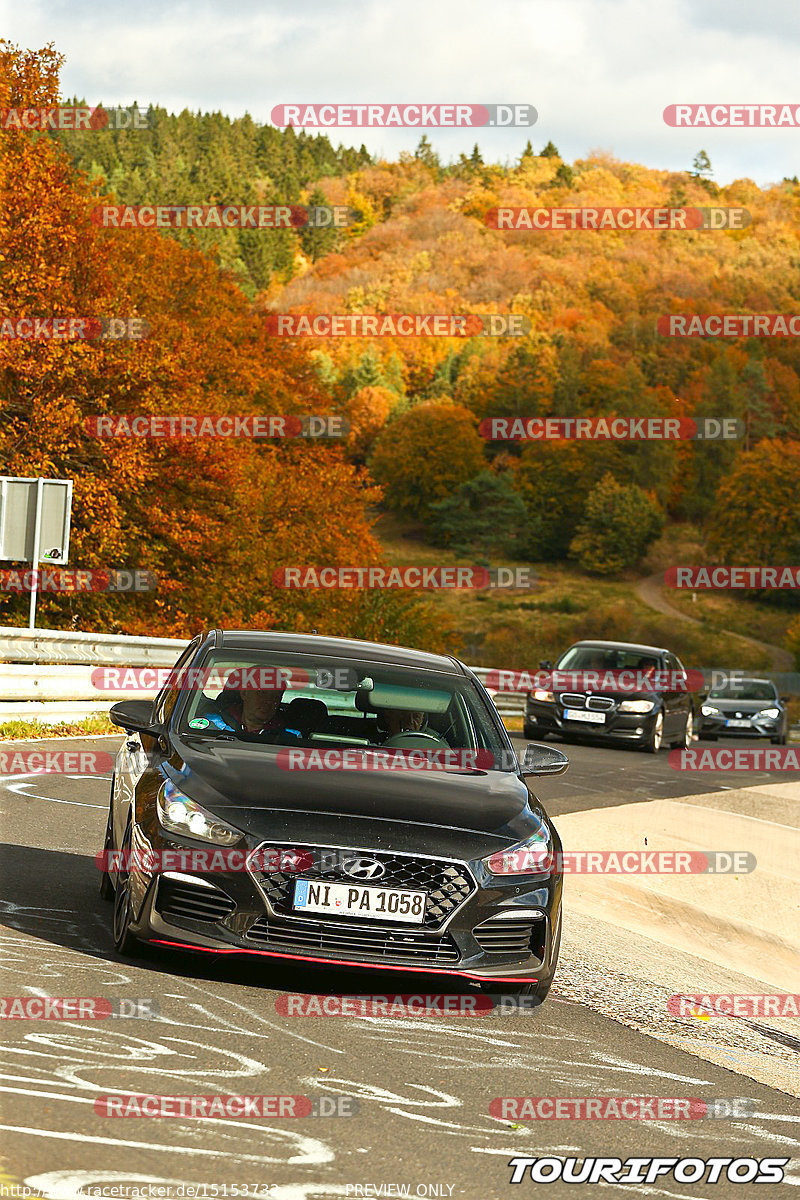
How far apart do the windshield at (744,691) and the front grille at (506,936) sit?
27093 millimetres

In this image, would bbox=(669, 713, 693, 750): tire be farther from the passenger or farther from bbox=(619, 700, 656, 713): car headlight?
the passenger

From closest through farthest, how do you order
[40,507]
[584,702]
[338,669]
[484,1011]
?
[484,1011] < [338,669] < [40,507] < [584,702]

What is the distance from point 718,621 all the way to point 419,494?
39.5 m

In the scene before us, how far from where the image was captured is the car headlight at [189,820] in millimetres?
6117

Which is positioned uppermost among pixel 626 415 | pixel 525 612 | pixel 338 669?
pixel 626 415

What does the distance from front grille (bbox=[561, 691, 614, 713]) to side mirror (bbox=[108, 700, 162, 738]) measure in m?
17.6

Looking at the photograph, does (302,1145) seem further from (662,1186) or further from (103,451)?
(103,451)

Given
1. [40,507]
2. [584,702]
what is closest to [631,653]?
[584,702]

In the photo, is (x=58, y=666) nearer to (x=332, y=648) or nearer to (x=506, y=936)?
(x=332, y=648)

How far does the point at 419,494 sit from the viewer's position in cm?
14312

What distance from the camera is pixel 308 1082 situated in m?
5.02

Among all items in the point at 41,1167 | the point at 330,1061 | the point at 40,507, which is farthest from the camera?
the point at 40,507

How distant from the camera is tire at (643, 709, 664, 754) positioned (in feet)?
81.3

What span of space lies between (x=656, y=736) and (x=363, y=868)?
19366mm
